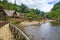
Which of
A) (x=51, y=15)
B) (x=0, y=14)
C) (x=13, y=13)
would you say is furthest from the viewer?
(x=51, y=15)

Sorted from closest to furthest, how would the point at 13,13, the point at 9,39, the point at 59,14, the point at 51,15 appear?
the point at 9,39
the point at 13,13
the point at 59,14
the point at 51,15

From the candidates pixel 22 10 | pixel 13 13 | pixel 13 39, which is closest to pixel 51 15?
pixel 22 10

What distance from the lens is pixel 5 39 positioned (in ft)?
46.4

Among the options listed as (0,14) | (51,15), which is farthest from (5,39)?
(51,15)

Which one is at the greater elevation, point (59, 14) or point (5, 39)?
point (5, 39)

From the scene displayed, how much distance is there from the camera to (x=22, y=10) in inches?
4545

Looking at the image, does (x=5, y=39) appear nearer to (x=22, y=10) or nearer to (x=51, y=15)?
(x=22, y=10)

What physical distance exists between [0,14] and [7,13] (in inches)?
148

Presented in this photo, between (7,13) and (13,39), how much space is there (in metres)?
50.0

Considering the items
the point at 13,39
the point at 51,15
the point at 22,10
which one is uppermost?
the point at 13,39

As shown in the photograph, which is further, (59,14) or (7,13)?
(59,14)

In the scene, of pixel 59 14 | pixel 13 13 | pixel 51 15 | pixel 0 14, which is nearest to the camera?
pixel 0 14

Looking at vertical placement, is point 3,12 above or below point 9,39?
below

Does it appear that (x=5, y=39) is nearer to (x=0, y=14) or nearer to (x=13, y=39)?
(x=13, y=39)
